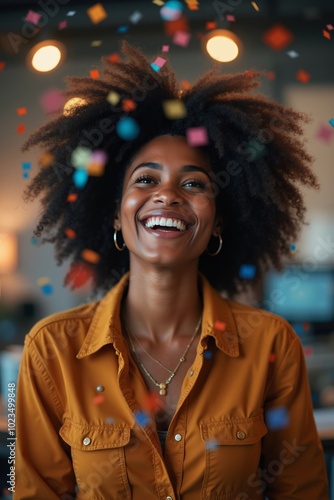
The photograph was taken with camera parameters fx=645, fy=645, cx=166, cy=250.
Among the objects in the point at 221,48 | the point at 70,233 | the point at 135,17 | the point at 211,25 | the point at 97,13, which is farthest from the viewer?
the point at 211,25

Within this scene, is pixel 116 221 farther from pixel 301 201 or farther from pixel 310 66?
pixel 310 66

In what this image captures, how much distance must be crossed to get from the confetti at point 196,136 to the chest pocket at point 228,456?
668 millimetres

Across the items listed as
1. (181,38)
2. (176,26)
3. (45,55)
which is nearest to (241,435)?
(45,55)

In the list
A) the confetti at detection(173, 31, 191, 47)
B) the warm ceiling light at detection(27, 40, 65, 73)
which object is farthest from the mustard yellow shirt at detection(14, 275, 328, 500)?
the confetti at detection(173, 31, 191, 47)

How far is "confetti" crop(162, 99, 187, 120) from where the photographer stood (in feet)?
5.39

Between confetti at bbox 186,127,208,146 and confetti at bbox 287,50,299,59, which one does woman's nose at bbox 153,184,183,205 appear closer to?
confetti at bbox 186,127,208,146

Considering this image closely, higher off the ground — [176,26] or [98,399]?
[176,26]

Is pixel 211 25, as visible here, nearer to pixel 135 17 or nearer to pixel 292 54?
pixel 135 17

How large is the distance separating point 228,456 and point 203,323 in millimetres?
311

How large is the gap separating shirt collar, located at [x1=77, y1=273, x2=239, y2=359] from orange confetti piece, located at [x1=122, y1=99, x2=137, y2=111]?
1.44 feet

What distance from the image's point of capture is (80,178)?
1711 mm

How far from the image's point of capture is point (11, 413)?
5.48 ft

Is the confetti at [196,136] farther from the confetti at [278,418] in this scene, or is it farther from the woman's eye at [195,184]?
the confetti at [278,418]

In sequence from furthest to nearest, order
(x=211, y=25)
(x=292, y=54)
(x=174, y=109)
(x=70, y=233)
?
(x=292, y=54), (x=211, y=25), (x=70, y=233), (x=174, y=109)
